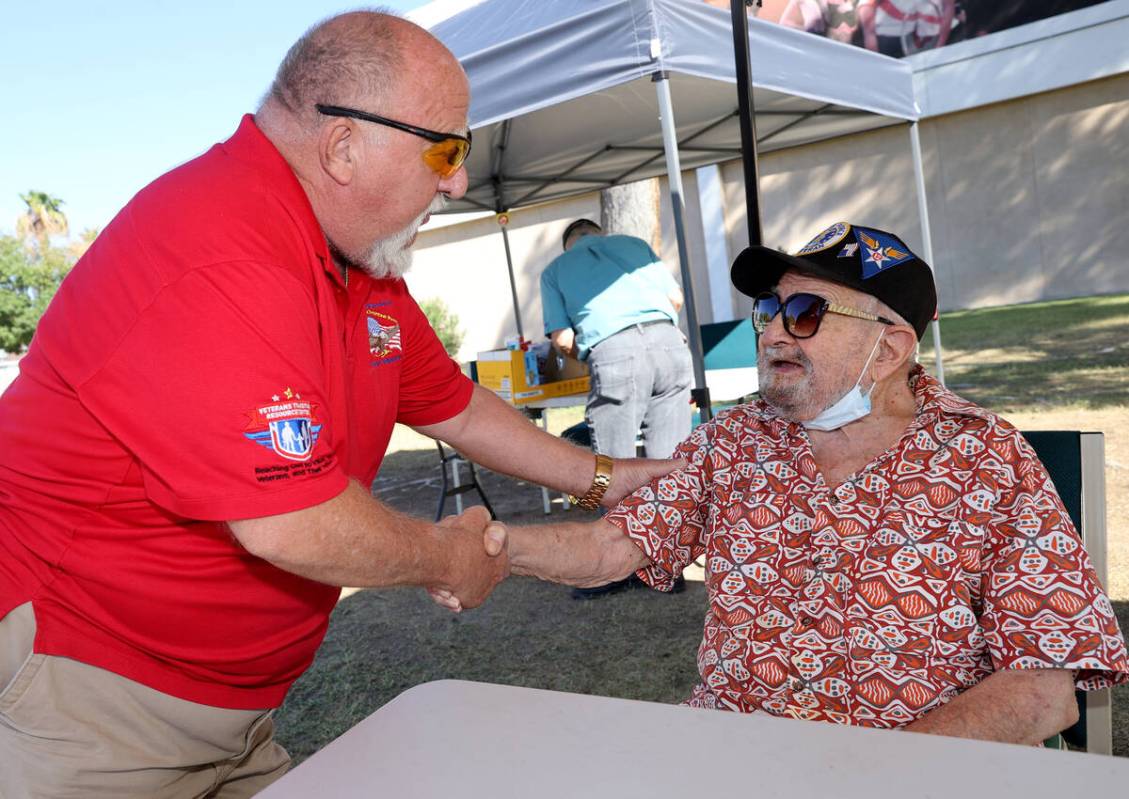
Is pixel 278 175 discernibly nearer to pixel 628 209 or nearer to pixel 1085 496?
pixel 1085 496

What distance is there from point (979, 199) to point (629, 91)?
14921 millimetres

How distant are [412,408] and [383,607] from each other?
3.28 m

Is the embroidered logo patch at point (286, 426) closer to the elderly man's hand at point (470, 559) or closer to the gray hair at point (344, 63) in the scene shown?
the elderly man's hand at point (470, 559)

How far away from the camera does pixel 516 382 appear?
621cm

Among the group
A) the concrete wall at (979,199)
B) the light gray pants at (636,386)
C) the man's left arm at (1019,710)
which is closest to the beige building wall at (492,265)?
the concrete wall at (979,199)

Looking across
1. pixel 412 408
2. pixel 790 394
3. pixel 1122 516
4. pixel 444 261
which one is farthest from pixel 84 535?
pixel 444 261

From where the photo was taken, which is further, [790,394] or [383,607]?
[383,607]

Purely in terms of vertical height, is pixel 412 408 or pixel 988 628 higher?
pixel 412 408

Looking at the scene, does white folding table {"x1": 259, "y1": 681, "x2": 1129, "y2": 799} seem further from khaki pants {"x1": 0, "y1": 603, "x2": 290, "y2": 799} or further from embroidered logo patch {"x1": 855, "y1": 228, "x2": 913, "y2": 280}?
embroidered logo patch {"x1": 855, "y1": 228, "x2": 913, "y2": 280}

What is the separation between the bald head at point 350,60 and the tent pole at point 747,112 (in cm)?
148

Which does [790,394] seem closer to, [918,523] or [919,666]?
[918,523]

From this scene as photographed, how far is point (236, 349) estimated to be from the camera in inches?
54.0

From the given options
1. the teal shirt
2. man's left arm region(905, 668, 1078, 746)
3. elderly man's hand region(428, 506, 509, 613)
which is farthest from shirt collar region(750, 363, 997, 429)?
the teal shirt

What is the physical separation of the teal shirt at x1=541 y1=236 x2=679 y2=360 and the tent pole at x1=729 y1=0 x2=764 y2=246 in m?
2.32
